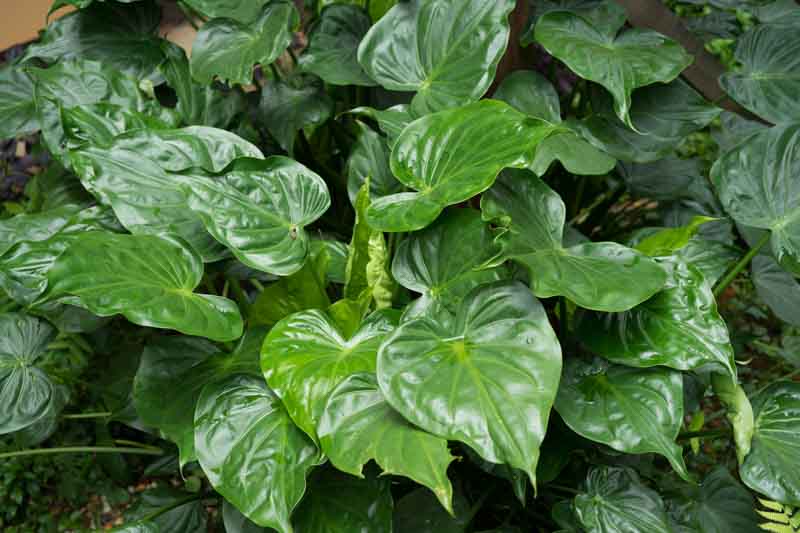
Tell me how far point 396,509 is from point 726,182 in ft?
2.74

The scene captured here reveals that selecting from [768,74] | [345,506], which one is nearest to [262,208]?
[345,506]

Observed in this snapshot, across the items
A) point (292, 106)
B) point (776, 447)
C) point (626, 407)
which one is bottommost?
point (776, 447)

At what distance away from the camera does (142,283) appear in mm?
1164

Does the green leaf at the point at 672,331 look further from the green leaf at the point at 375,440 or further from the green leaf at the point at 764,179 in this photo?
the green leaf at the point at 375,440

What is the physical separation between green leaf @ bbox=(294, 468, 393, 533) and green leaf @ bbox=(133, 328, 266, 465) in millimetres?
203

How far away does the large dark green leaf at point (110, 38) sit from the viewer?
1.77 m

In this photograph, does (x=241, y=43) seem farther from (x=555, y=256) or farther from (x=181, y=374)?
(x=555, y=256)

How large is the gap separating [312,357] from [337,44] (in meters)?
0.83

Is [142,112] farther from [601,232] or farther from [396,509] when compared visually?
[601,232]

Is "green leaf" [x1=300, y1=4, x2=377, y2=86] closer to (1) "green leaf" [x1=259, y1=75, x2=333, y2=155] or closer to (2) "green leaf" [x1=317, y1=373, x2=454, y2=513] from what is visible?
(1) "green leaf" [x1=259, y1=75, x2=333, y2=155]

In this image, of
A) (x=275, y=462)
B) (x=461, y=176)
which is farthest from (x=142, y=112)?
(x=275, y=462)

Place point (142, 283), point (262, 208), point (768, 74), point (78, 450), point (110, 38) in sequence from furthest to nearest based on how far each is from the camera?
point (110, 38) < point (768, 74) < point (78, 450) < point (262, 208) < point (142, 283)

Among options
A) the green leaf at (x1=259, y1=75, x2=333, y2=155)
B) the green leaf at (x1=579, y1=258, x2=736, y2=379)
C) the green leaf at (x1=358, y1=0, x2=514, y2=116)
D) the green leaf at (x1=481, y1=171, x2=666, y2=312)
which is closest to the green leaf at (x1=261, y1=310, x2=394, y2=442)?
the green leaf at (x1=481, y1=171, x2=666, y2=312)

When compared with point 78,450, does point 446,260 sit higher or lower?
higher
